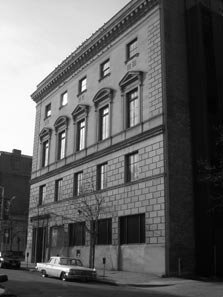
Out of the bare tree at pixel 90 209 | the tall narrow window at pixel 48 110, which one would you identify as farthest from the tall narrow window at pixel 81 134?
the tall narrow window at pixel 48 110

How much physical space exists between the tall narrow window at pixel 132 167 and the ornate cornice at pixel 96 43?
→ 11.7m

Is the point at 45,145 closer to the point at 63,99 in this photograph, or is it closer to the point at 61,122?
the point at 61,122

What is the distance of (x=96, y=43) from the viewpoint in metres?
42.2

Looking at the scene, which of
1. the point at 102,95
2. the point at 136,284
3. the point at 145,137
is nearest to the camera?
the point at 136,284

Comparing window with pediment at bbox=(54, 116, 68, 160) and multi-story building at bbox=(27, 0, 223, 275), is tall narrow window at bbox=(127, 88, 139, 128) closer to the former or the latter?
multi-story building at bbox=(27, 0, 223, 275)

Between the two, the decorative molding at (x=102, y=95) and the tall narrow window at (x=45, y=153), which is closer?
the decorative molding at (x=102, y=95)

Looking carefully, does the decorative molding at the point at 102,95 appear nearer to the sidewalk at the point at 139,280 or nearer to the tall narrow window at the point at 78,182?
the tall narrow window at the point at 78,182

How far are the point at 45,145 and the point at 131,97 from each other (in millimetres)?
16979

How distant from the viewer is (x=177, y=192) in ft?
101

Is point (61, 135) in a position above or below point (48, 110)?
below

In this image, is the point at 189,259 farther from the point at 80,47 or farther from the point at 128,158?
the point at 80,47

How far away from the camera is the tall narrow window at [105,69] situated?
4061cm

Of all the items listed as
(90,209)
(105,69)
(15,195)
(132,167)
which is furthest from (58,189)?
(15,195)

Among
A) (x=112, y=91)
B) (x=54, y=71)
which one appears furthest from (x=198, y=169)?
(x=54, y=71)
